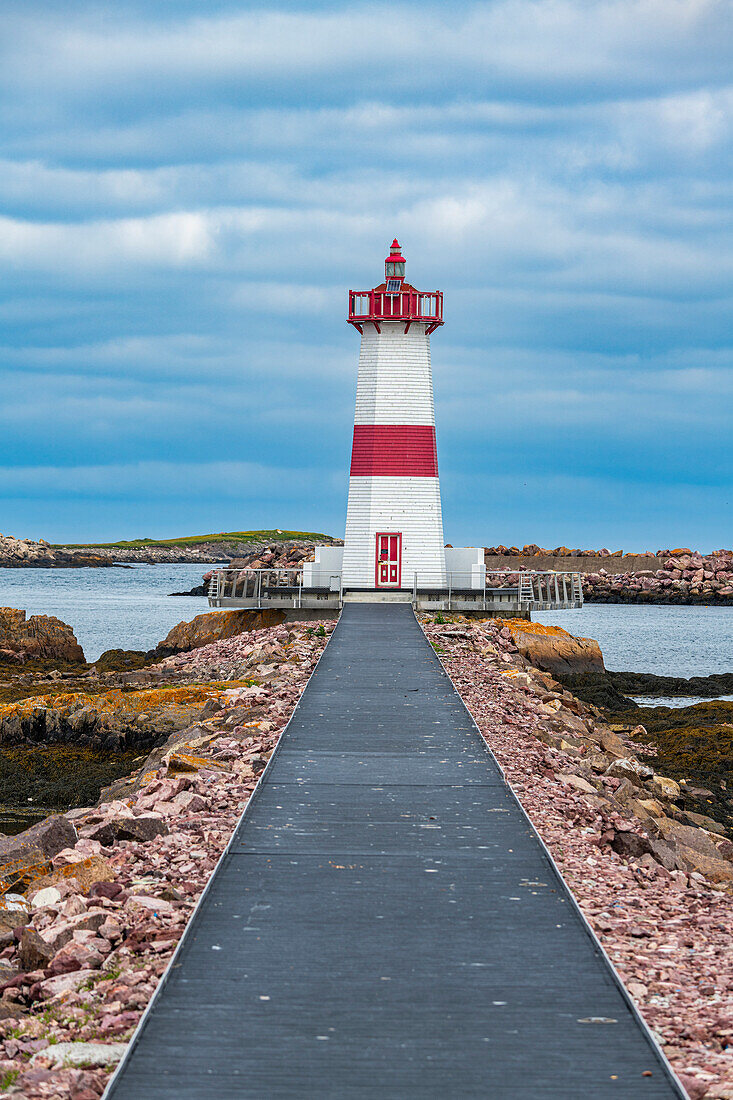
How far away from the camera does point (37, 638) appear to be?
2866 cm

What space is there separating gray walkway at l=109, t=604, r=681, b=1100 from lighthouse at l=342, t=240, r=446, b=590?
16225 mm

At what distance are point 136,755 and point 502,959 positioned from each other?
10693 mm

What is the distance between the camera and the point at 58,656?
2877 cm

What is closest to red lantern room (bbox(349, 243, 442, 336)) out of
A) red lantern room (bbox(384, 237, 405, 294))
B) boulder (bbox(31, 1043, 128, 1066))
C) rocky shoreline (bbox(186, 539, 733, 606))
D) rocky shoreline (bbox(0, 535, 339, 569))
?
red lantern room (bbox(384, 237, 405, 294))

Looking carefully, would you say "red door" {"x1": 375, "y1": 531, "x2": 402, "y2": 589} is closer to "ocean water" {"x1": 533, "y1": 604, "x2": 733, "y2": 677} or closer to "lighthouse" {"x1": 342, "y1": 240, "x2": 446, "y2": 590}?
"lighthouse" {"x1": 342, "y1": 240, "x2": 446, "y2": 590}

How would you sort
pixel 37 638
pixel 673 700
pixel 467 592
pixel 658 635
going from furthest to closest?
pixel 658 635 → pixel 37 638 → pixel 673 700 → pixel 467 592

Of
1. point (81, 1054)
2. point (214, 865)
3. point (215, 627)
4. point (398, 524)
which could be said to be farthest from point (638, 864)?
point (215, 627)

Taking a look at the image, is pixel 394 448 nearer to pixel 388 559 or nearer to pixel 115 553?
pixel 388 559

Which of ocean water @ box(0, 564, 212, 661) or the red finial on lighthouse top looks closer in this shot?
the red finial on lighthouse top

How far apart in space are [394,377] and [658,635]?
2574 cm

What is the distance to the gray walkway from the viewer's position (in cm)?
459

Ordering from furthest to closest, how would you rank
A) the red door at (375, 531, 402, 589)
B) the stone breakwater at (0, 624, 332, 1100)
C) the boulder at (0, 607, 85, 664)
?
the boulder at (0, 607, 85, 664)
the red door at (375, 531, 402, 589)
the stone breakwater at (0, 624, 332, 1100)

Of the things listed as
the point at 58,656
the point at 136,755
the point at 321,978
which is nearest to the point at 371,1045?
the point at 321,978

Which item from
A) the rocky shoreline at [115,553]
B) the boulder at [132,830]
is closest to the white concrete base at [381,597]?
the boulder at [132,830]
